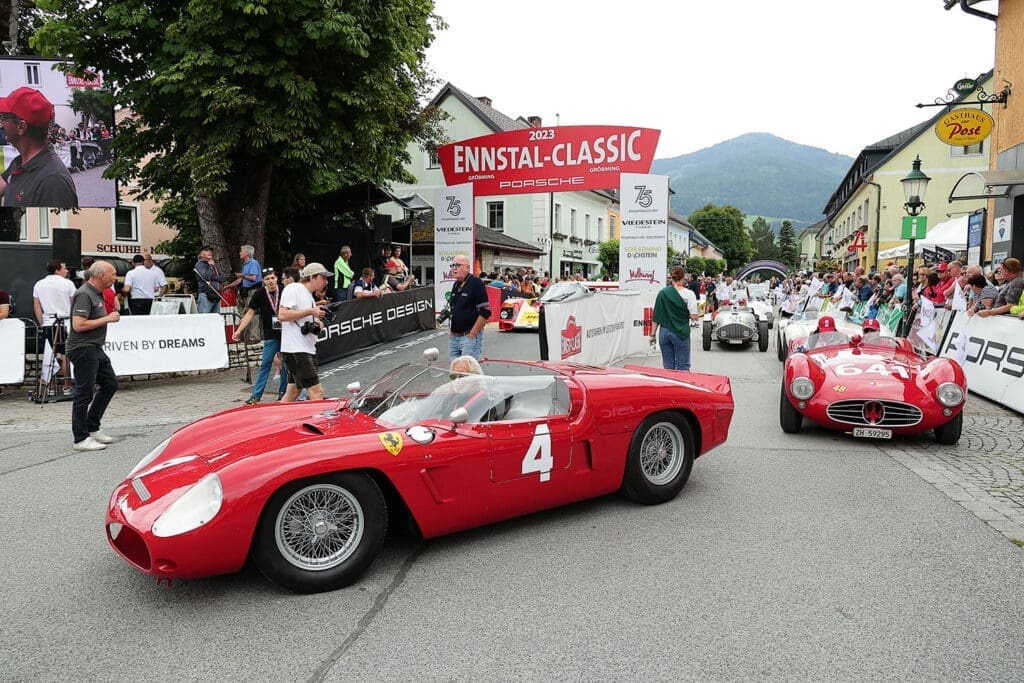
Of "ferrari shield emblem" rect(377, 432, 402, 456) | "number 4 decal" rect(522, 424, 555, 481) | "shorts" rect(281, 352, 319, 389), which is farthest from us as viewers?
"shorts" rect(281, 352, 319, 389)

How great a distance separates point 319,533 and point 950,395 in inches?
218

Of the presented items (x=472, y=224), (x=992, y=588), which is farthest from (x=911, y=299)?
(x=992, y=588)

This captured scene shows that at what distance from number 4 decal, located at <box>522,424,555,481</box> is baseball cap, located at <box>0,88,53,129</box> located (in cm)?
1642

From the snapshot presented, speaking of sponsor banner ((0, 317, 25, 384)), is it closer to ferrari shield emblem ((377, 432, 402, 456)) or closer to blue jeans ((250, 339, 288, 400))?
blue jeans ((250, 339, 288, 400))

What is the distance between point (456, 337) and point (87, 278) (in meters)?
3.90

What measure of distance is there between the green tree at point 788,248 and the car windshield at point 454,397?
12461cm

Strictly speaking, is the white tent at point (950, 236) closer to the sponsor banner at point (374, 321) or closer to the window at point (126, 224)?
the sponsor banner at point (374, 321)

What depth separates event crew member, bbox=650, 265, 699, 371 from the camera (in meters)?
8.70

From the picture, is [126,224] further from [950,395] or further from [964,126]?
[950,395]

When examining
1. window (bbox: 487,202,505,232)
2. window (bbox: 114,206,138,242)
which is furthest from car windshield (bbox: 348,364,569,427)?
window (bbox: 487,202,505,232)

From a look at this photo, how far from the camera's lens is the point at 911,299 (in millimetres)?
12953

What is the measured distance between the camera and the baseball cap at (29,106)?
50.8 feet

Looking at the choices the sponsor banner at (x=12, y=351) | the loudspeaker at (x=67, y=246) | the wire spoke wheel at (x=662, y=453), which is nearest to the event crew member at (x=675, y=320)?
the wire spoke wheel at (x=662, y=453)

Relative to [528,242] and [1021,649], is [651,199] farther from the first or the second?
[528,242]
